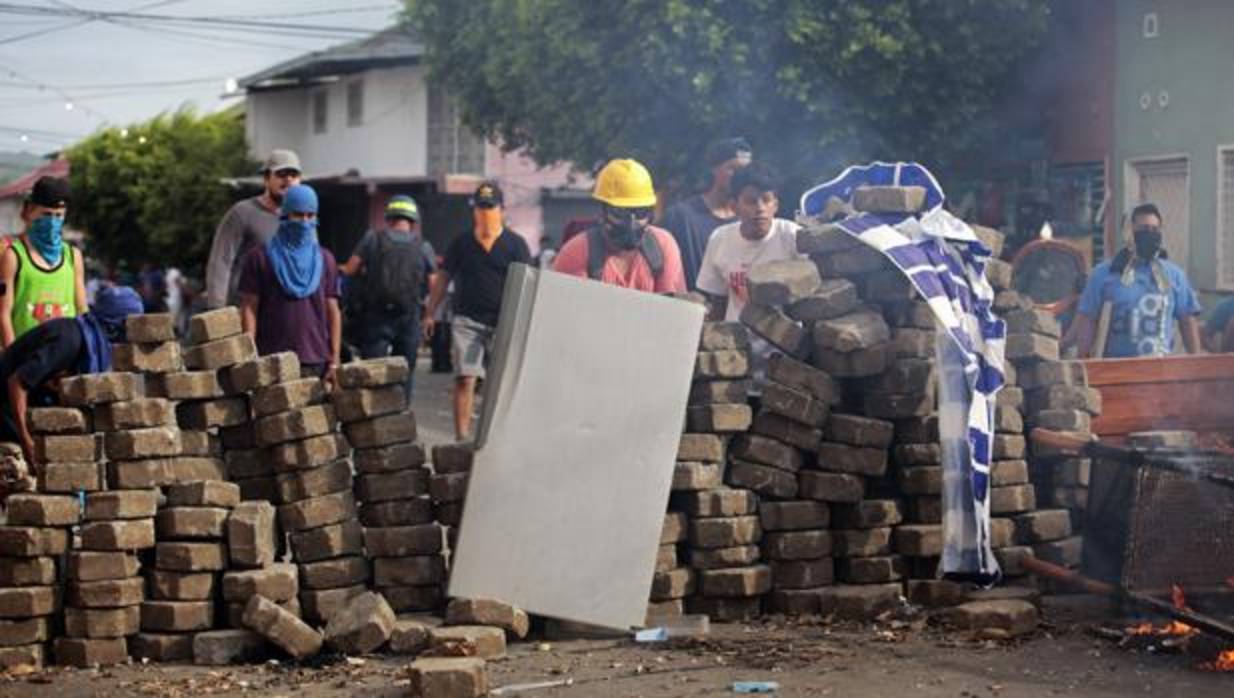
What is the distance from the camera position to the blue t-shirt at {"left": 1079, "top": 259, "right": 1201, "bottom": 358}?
11.9 metres

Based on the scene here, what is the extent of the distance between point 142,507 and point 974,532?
3328 millimetres

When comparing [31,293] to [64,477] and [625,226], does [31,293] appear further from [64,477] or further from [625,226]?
[625,226]

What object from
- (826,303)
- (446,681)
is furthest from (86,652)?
(826,303)

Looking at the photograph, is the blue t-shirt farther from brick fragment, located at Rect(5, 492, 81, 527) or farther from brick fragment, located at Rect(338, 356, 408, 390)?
brick fragment, located at Rect(5, 492, 81, 527)

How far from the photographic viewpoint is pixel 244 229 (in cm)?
1093

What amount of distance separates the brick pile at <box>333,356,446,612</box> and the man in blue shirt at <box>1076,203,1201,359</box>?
15.6 feet

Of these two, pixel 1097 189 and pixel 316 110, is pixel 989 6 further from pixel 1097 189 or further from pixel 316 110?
pixel 316 110

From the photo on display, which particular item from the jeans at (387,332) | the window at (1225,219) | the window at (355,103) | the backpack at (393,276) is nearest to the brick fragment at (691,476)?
the jeans at (387,332)

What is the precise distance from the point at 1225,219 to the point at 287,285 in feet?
42.5

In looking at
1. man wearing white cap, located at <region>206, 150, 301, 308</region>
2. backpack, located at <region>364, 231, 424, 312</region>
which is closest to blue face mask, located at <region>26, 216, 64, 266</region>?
man wearing white cap, located at <region>206, 150, 301, 308</region>

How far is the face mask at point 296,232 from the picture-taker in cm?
1003

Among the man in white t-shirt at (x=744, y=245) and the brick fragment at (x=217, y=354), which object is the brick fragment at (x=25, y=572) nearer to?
the brick fragment at (x=217, y=354)

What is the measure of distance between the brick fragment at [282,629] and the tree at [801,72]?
14860 mm

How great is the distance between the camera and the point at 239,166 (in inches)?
2314
